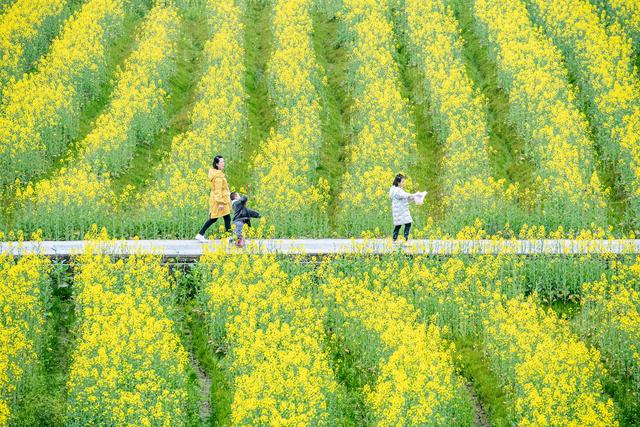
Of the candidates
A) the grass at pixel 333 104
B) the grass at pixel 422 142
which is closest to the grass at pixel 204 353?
the grass at pixel 333 104

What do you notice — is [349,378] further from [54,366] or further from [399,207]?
[399,207]

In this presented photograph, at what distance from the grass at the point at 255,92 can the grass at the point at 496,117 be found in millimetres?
7333

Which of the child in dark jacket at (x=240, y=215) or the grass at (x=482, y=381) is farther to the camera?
the child in dark jacket at (x=240, y=215)

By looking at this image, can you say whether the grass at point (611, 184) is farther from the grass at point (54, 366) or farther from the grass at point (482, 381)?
the grass at point (54, 366)

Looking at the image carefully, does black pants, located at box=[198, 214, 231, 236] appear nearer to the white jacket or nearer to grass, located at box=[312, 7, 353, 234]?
grass, located at box=[312, 7, 353, 234]

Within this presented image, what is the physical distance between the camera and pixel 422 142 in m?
31.7

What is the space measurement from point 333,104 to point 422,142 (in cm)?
414

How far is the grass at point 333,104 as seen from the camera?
1177 inches

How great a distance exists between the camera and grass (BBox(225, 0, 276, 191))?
98.6ft

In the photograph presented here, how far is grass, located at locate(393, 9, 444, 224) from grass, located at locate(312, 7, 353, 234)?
2.13m

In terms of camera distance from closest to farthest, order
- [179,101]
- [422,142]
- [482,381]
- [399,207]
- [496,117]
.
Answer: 1. [482,381]
2. [399,207]
3. [422,142]
4. [496,117]
5. [179,101]

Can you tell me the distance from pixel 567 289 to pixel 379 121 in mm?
11671

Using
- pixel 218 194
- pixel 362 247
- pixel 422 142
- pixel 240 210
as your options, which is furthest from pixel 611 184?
pixel 218 194

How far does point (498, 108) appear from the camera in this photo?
3288cm
